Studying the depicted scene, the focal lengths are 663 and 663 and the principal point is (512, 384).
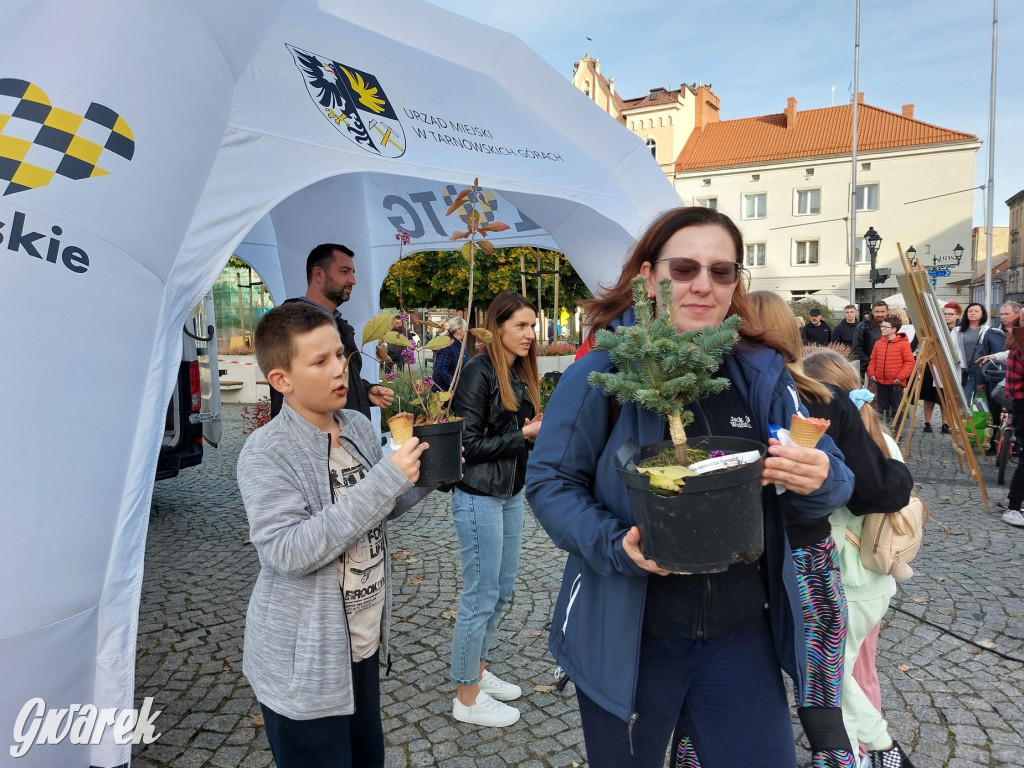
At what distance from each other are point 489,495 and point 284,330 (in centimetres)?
131

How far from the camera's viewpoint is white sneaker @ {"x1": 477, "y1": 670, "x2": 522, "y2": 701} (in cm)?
320

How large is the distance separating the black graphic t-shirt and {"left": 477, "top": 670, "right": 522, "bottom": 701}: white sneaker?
1.38m

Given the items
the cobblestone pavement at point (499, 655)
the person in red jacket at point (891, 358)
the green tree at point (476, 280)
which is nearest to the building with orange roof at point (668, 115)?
the green tree at point (476, 280)

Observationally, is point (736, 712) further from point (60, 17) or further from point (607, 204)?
point (607, 204)

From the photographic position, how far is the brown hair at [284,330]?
6.31 ft

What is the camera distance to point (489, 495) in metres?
2.92

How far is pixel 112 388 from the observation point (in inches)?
87.7

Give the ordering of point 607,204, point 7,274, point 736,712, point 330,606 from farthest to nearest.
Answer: point 607,204, point 7,274, point 330,606, point 736,712

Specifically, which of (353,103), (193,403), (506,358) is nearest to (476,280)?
(193,403)

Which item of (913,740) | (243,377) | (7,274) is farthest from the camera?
(243,377)

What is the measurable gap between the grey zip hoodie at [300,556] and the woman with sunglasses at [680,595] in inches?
18.5

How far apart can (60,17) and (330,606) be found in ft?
7.32

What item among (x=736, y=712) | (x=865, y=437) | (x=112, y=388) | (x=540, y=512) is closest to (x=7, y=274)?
(x=112, y=388)

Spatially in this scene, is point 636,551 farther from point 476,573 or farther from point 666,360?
point 476,573
